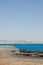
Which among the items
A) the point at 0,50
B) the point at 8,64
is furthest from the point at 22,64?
the point at 0,50

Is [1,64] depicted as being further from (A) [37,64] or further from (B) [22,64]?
(A) [37,64]

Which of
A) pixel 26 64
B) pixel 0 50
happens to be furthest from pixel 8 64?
pixel 0 50

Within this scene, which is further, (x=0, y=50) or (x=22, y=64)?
(x=0, y=50)

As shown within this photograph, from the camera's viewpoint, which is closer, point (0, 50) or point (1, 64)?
point (1, 64)

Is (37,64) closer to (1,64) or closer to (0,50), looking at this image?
(1,64)

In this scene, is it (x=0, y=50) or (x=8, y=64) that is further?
(x=0, y=50)

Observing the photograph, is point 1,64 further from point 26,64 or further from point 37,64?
point 37,64

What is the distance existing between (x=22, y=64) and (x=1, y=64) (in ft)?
4.48

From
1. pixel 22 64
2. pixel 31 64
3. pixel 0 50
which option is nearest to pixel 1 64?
pixel 22 64

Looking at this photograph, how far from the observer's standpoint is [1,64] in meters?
9.48

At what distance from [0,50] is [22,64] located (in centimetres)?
860

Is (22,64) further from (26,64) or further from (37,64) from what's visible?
(37,64)

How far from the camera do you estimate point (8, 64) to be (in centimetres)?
951

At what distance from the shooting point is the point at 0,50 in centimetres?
1783
